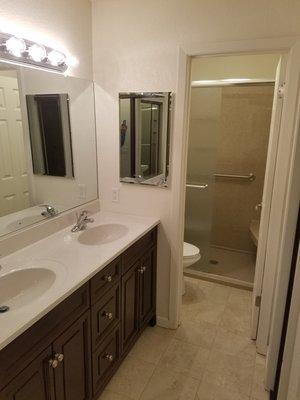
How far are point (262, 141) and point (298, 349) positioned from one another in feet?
8.50

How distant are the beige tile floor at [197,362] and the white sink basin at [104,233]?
83 cm

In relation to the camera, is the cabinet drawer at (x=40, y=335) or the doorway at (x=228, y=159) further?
the doorway at (x=228, y=159)

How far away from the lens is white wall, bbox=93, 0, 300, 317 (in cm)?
167

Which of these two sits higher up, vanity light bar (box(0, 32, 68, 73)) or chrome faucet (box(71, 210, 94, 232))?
vanity light bar (box(0, 32, 68, 73))

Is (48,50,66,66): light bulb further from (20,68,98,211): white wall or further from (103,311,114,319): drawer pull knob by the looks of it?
(103,311,114,319): drawer pull knob

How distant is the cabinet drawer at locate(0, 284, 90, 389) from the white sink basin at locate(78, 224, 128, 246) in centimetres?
62

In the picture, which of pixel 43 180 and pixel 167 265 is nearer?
pixel 43 180

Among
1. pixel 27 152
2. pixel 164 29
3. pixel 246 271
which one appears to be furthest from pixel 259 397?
pixel 164 29

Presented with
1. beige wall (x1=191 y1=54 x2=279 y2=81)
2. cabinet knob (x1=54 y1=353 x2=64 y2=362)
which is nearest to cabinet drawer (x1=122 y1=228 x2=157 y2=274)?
cabinet knob (x1=54 y1=353 x2=64 y2=362)

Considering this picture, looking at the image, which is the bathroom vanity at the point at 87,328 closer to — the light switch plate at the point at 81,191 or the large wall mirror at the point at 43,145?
the large wall mirror at the point at 43,145

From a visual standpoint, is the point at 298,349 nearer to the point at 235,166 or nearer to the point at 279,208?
the point at 279,208

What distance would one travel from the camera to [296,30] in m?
1.61

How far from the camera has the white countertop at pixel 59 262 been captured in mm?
1040

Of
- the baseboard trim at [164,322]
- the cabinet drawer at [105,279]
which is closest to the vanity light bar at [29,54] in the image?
the cabinet drawer at [105,279]
